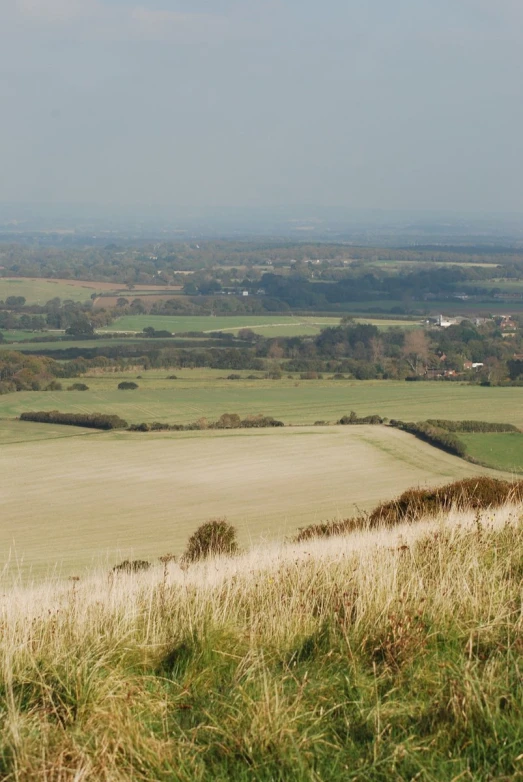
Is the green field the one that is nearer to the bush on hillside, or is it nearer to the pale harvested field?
the pale harvested field

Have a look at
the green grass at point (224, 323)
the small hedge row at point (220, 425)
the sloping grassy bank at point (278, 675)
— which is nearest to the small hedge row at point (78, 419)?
the small hedge row at point (220, 425)

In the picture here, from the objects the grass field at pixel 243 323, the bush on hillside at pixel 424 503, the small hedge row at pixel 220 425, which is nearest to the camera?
the bush on hillside at pixel 424 503

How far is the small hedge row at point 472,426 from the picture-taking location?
4100 cm

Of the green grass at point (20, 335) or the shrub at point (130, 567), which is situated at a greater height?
the shrub at point (130, 567)

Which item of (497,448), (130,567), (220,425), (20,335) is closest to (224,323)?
(20,335)

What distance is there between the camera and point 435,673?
148 inches

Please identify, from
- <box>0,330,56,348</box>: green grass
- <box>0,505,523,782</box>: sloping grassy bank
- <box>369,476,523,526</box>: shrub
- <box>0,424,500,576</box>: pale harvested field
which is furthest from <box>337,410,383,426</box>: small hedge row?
<box>0,330,56,348</box>: green grass

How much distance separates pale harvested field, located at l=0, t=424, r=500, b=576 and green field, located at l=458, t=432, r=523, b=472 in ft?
3.39

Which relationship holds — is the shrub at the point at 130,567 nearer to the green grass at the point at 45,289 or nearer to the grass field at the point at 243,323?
the grass field at the point at 243,323

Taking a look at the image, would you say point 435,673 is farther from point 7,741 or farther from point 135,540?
point 135,540

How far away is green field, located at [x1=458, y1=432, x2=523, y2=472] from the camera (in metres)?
34.6

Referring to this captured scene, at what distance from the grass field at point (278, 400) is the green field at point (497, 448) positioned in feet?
9.74

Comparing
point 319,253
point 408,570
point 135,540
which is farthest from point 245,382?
point 319,253

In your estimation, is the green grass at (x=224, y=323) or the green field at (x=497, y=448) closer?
the green field at (x=497, y=448)
